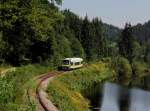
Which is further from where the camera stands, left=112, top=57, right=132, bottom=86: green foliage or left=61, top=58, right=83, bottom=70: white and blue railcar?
left=112, top=57, right=132, bottom=86: green foliage

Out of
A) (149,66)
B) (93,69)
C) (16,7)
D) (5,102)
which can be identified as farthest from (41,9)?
(149,66)

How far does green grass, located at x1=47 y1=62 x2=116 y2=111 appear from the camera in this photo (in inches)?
1398

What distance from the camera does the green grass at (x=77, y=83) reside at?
3550 centimetres

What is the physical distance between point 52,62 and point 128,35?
57526mm

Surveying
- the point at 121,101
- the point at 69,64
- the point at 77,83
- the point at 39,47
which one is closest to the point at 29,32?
the point at 121,101

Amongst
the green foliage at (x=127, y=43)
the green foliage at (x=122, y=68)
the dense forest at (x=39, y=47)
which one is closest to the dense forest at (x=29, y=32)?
the dense forest at (x=39, y=47)

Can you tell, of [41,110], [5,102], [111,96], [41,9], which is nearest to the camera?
[5,102]

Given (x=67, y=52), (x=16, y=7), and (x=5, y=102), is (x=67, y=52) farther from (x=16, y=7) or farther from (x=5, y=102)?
(x=5, y=102)

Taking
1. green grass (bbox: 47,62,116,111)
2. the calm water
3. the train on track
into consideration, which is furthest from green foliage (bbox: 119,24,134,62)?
the calm water

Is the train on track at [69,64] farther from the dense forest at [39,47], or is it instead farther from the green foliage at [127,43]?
the green foliage at [127,43]

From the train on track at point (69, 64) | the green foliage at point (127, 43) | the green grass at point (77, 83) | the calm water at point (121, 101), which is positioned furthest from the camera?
the green foliage at point (127, 43)

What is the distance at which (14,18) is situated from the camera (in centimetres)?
3806

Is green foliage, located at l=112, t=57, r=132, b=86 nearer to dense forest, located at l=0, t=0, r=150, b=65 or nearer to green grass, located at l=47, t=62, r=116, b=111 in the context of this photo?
green grass, located at l=47, t=62, r=116, b=111

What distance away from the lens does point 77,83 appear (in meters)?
62.8
